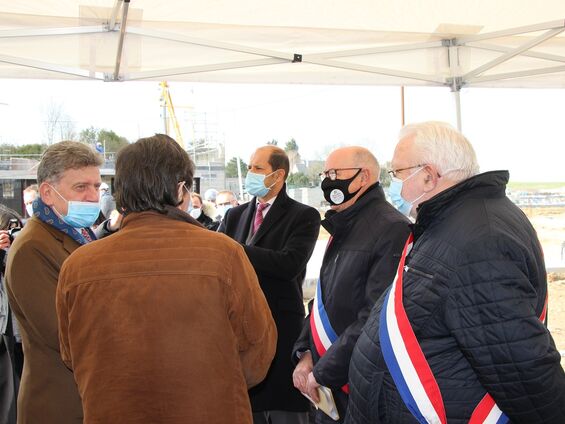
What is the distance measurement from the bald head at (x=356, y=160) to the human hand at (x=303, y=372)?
2.96ft

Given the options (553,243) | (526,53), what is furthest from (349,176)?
(553,243)

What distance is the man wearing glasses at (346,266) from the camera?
2014mm

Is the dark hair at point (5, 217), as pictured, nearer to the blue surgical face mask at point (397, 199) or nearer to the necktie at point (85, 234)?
the necktie at point (85, 234)

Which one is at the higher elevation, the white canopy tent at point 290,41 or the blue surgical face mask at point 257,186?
the white canopy tent at point 290,41

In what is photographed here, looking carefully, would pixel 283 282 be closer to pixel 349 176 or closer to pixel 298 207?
pixel 298 207

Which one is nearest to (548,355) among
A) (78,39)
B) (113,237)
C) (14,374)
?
(113,237)

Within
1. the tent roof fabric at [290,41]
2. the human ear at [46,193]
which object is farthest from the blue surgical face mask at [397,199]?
the tent roof fabric at [290,41]

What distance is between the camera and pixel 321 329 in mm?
2234

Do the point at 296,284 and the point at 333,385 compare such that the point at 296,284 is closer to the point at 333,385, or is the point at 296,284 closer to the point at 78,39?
the point at 333,385

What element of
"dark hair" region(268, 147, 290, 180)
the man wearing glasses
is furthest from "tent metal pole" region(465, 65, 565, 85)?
the man wearing glasses

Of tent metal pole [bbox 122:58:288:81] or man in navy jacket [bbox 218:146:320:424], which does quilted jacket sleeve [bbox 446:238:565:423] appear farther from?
tent metal pole [bbox 122:58:288:81]

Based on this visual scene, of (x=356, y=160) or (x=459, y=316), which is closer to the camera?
(x=459, y=316)

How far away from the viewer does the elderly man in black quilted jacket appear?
1.33 m

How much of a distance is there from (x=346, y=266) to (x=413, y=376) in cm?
69
